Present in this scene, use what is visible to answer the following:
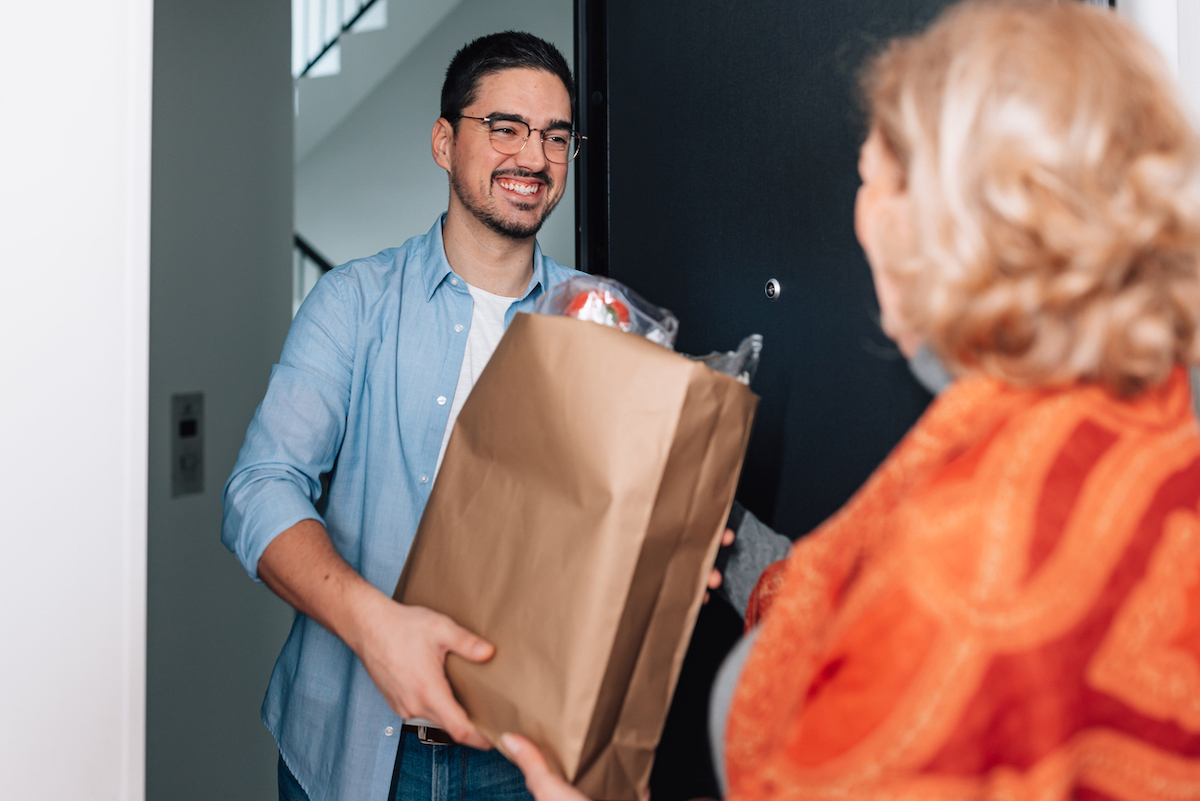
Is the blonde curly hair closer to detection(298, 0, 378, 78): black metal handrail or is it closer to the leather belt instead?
the leather belt

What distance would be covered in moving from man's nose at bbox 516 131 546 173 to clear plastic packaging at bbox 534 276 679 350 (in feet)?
1.73

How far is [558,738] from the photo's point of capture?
733 mm

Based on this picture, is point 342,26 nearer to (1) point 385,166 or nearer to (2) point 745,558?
(1) point 385,166

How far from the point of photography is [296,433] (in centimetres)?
114

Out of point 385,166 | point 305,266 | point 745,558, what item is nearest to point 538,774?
point 745,558

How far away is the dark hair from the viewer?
140cm

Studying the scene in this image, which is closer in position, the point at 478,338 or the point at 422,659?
the point at 422,659

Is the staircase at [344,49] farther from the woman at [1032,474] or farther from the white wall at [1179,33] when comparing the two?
the woman at [1032,474]

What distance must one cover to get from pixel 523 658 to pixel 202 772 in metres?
1.67

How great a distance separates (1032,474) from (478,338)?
977 mm

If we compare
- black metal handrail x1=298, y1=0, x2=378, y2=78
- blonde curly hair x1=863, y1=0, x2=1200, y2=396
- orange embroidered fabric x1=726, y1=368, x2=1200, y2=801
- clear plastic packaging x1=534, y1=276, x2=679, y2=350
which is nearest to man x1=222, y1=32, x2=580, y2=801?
clear plastic packaging x1=534, y1=276, x2=679, y2=350

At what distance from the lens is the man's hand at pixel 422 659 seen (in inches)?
31.4

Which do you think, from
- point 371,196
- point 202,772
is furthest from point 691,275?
point 371,196

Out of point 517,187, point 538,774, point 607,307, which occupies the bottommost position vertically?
point 538,774
